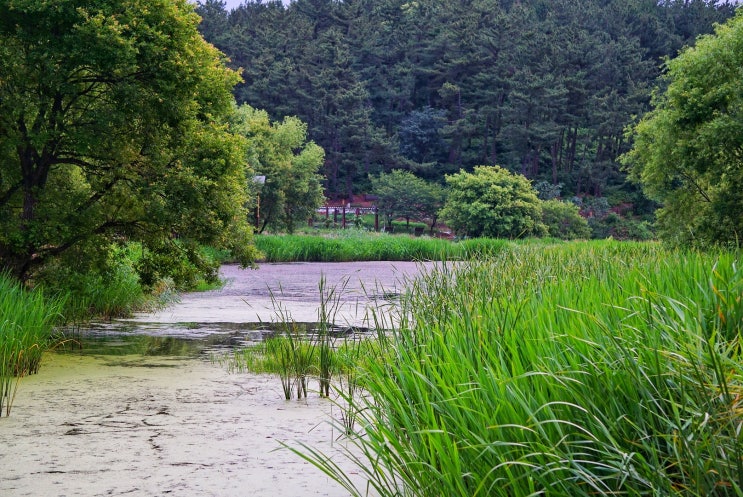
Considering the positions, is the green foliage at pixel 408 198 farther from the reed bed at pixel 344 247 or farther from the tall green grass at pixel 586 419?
the tall green grass at pixel 586 419

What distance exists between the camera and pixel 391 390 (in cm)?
414

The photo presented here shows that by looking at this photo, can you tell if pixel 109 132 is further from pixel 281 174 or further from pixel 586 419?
pixel 281 174

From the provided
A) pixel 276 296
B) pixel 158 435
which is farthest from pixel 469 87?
pixel 158 435

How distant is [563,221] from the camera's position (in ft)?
153

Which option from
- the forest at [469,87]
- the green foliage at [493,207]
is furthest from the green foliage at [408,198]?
the green foliage at [493,207]

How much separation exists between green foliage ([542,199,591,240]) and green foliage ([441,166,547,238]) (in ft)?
8.37

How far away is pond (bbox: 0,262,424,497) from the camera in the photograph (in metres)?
4.70

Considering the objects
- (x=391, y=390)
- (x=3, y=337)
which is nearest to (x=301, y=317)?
(x=3, y=337)

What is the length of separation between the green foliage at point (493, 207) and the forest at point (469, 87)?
39.9ft

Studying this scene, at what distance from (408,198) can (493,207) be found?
39.7 feet

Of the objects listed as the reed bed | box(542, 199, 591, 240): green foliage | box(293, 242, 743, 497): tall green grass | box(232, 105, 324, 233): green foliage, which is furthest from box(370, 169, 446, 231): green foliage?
box(293, 242, 743, 497): tall green grass

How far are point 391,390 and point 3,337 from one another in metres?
4.70

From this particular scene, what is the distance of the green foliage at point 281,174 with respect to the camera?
1540 inches

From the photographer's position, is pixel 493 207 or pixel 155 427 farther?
pixel 493 207
